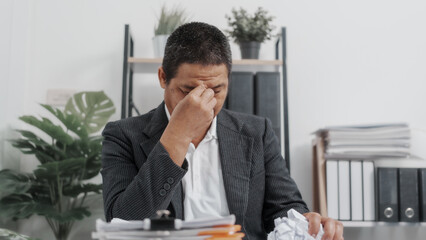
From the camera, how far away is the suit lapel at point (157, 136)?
1.32 meters

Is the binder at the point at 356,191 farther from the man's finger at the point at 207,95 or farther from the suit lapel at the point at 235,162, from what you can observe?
the man's finger at the point at 207,95

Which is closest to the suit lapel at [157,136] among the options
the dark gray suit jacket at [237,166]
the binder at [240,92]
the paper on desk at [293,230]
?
the dark gray suit jacket at [237,166]

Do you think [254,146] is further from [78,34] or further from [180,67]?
[78,34]

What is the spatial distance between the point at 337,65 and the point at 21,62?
1556mm

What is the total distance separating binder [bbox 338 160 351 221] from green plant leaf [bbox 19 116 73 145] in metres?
1.17

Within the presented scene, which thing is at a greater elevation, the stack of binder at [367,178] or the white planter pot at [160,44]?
the white planter pot at [160,44]

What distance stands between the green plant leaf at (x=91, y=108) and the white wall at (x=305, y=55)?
18 cm

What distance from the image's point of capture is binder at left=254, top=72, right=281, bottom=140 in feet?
6.70

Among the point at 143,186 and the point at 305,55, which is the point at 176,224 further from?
the point at 305,55

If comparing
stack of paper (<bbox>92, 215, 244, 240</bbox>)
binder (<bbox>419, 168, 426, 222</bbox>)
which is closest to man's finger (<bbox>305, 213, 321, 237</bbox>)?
stack of paper (<bbox>92, 215, 244, 240</bbox>)

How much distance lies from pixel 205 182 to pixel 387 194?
937mm

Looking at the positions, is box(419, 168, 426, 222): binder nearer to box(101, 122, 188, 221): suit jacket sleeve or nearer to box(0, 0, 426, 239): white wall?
box(0, 0, 426, 239): white wall

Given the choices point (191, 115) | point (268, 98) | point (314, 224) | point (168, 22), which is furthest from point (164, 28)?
point (314, 224)

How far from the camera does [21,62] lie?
89.7 inches
